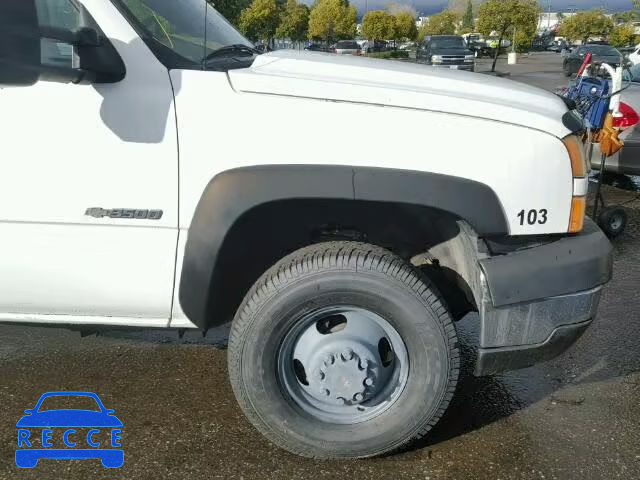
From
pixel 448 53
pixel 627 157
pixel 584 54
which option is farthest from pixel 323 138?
pixel 584 54

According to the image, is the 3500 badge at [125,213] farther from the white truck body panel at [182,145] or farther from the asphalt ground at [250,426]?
the asphalt ground at [250,426]

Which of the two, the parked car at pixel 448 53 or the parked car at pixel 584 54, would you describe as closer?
the parked car at pixel 448 53

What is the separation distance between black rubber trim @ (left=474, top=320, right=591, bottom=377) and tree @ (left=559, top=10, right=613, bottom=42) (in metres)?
55.0

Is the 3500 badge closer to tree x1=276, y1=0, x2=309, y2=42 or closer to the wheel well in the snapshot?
the wheel well

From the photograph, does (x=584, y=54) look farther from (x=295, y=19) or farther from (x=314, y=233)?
(x=314, y=233)

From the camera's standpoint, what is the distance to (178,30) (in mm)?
2787

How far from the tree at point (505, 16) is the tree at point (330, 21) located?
10.1 meters

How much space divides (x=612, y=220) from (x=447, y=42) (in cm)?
2123

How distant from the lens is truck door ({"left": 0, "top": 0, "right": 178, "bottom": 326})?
94.7 inches

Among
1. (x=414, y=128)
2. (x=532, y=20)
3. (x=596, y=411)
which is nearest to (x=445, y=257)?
(x=414, y=128)

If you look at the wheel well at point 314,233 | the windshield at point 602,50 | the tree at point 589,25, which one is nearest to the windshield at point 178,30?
the wheel well at point 314,233

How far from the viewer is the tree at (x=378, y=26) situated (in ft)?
153

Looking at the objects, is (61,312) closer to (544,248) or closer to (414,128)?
(414,128)

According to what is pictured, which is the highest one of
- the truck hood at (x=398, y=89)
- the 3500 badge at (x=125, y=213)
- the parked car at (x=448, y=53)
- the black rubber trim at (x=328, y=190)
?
the parked car at (x=448, y=53)
